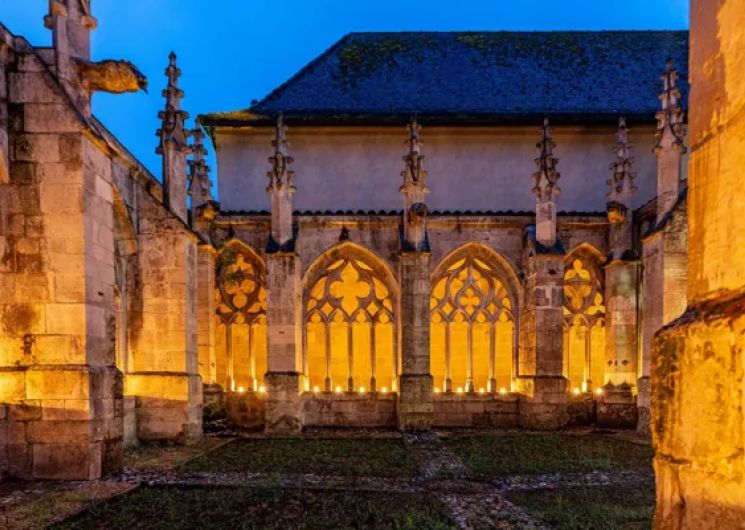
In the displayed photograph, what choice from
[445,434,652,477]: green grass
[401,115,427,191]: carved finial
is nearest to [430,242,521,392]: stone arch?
[401,115,427,191]: carved finial

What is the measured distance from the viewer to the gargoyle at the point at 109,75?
6.53 meters

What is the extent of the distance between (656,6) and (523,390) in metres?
237

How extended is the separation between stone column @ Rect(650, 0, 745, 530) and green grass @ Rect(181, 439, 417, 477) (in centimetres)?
560

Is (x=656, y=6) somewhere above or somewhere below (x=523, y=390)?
above

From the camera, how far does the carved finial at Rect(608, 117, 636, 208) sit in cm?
1180

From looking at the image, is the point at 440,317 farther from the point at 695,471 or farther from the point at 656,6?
the point at 656,6

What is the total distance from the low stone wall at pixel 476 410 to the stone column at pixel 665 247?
8.55 feet

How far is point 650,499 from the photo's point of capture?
5.61 meters

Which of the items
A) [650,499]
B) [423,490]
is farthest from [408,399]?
[650,499]

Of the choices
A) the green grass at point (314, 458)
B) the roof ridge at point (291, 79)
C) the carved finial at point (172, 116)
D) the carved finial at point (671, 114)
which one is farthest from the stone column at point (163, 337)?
the carved finial at point (671, 114)

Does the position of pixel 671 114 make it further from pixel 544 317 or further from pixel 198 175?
pixel 198 175

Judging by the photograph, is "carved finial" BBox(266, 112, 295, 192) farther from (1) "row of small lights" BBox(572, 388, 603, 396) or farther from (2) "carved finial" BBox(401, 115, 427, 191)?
(1) "row of small lights" BBox(572, 388, 603, 396)

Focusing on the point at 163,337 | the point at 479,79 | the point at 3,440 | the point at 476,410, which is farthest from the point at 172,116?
the point at 479,79

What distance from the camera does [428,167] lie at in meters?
15.3
